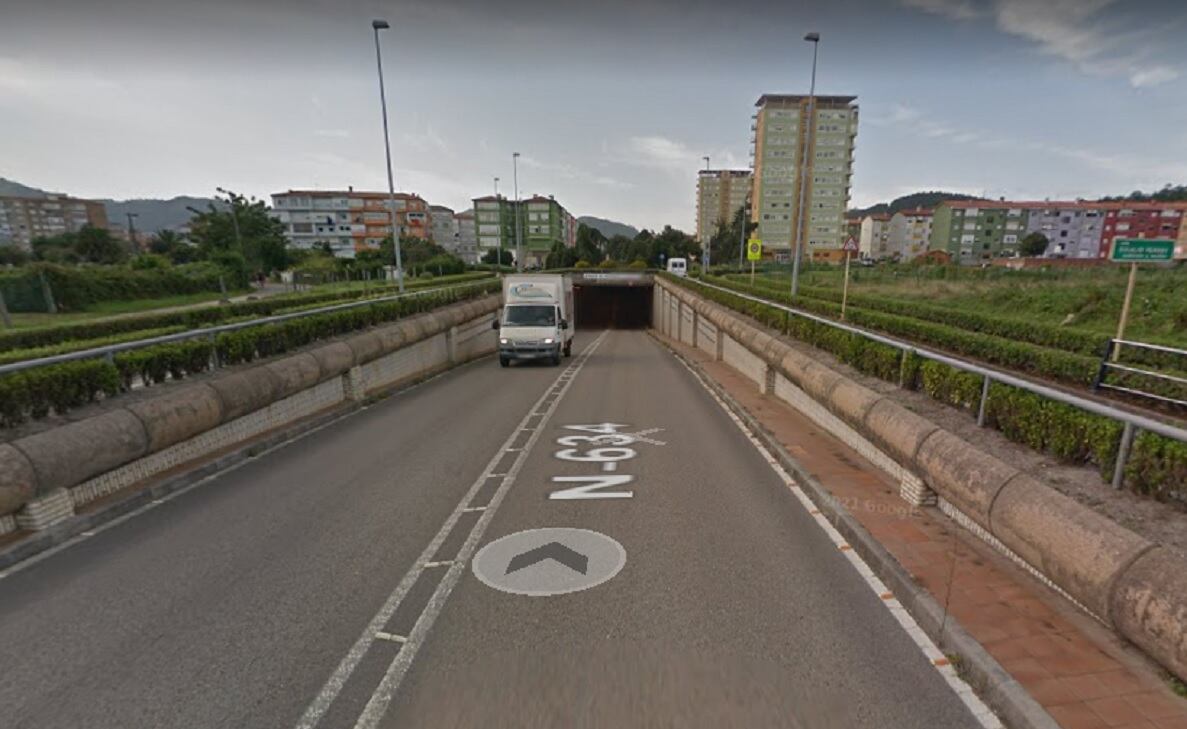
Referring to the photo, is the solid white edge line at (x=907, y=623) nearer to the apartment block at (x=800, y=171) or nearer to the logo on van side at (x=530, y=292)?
the logo on van side at (x=530, y=292)

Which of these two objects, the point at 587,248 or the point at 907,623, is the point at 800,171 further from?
the point at 907,623

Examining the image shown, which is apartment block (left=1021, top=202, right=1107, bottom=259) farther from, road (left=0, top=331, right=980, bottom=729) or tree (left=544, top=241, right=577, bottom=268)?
road (left=0, top=331, right=980, bottom=729)

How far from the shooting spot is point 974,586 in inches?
161

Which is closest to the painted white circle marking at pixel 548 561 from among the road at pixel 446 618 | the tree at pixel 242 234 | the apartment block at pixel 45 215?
the road at pixel 446 618

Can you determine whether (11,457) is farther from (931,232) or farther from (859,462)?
(931,232)

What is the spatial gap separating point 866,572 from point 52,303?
44607 millimetres

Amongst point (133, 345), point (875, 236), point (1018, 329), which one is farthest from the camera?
point (875, 236)

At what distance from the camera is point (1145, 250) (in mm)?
7043

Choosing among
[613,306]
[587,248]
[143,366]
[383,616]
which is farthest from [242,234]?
[383,616]

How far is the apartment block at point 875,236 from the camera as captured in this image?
397 feet

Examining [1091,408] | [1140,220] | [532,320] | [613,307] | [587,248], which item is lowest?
[613,307]

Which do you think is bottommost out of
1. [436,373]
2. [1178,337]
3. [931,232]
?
[436,373]

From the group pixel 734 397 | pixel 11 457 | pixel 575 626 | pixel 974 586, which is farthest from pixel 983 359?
pixel 11 457

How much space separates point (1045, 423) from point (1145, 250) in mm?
4462
